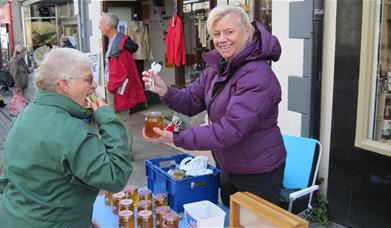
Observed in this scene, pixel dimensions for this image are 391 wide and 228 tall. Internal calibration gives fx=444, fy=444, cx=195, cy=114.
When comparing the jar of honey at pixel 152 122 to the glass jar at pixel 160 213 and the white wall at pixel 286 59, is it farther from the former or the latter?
the white wall at pixel 286 59

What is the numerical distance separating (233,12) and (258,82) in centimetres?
38

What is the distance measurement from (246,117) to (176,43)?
5483 mm

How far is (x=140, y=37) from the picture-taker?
28.9 feet

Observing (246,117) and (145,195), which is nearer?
(246,117)

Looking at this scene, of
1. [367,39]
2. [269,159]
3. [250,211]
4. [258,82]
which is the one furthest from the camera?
[367,39]

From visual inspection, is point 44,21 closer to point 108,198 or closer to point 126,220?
point 108,198

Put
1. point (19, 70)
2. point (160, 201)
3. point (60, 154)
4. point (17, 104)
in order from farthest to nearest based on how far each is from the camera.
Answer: point (19, 70), point (17, 104), point (160, 201), point (60, 154)

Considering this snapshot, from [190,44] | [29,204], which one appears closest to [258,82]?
[29,204]

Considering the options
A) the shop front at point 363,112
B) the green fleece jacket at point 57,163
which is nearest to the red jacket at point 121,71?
the shop front at point 363,112

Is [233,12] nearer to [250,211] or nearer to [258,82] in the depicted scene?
[258,82]

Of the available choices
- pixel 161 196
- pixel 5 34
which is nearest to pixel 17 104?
pixel 161 196

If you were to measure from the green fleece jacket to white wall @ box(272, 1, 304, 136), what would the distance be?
8.30 ft

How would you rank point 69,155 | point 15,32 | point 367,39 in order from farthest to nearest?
point 15,32
point 367,39
point 69,155

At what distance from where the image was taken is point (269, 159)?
2242mm
